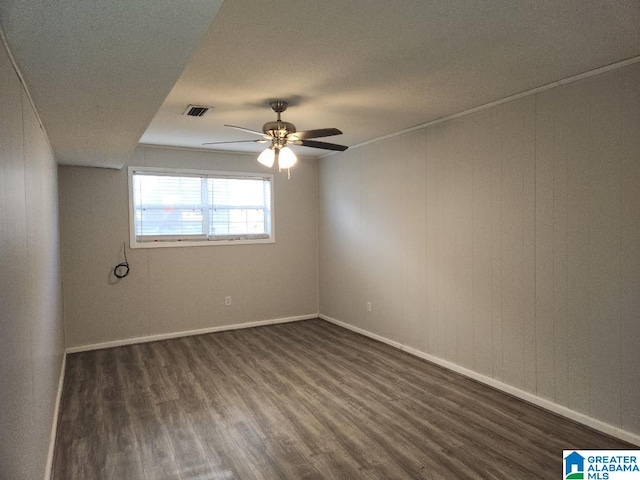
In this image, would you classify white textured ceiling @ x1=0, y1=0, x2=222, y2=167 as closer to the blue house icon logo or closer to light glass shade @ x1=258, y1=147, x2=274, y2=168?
light glass shade @ x1=258, y1=147, x2=274, y2=168

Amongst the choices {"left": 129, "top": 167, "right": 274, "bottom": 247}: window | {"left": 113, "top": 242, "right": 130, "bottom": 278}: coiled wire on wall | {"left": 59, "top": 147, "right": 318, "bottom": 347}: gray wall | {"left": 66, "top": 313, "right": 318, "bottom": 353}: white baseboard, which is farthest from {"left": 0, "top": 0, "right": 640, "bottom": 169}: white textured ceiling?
{"left": 66, "top": 313, "right": 318, "bottom": 353}: white baseboard

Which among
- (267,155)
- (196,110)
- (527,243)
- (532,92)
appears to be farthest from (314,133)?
(527,243)

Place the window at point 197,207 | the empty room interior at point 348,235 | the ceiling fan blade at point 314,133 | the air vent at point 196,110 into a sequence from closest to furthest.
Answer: the empty room interior at point 348,235 < the ceiling fan blade at point 314,133 < the air vent at point 196,110 < the window at point 197,207

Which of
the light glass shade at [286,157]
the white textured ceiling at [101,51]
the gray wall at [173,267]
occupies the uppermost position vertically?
the white textured ceiling at [101,51]

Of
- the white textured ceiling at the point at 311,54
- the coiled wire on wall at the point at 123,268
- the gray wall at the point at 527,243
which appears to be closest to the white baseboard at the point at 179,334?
the coiled wire on wall at the point at 123,268

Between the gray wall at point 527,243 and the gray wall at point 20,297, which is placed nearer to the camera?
the gray wall at point 20,297

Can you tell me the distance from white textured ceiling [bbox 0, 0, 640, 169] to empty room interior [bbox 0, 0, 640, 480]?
0.7 inches

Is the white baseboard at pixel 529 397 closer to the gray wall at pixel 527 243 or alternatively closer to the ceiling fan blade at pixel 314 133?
the gray wall at pixel 527 243

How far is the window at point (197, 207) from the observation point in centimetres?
511

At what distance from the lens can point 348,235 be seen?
5613mm

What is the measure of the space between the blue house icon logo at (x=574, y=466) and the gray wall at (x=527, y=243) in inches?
19.5

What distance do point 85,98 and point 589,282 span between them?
348 centimetres

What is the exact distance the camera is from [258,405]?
3.31 metres

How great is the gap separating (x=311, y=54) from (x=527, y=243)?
2267 millimetres
